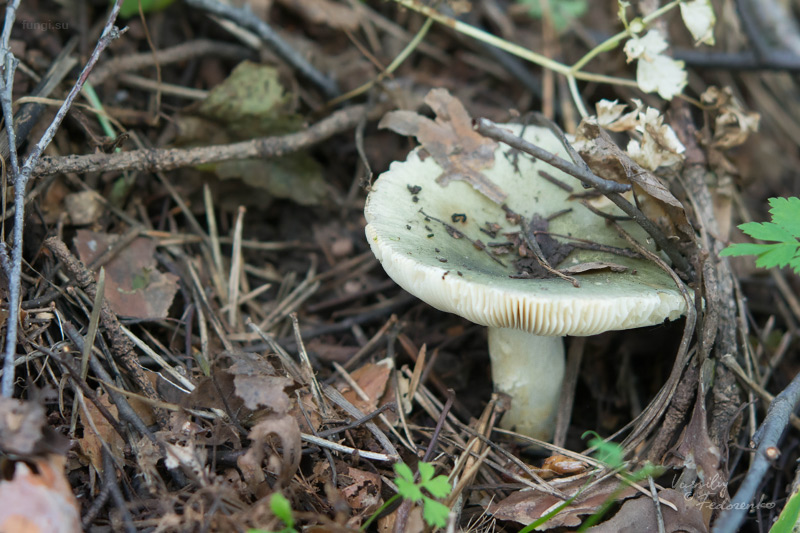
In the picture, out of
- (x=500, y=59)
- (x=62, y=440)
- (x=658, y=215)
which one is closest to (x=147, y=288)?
(x=62, y=440)

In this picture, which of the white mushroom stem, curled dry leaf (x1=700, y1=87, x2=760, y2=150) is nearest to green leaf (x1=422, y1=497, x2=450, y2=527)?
the white mushroom stem

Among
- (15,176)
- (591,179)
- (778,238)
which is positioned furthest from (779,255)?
(15,176)

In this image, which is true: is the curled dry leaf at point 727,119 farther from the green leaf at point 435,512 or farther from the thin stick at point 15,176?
the thin stick at point 15,176

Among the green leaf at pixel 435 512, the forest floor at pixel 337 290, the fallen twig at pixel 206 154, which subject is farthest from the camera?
the fallen twig at pixel 206 154

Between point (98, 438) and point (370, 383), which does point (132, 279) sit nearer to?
point (98, 438)

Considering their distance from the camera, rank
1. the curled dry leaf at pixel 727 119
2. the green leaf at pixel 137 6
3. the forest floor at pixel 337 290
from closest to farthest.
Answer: the forest floor at pixel 337 290 → the curled dry leaf at pixel 727 119 → the green leaf at pixel 137 6

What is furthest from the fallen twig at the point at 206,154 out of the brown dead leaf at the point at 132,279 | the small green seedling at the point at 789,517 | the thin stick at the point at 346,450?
the small green seedling at the point at 789,517
